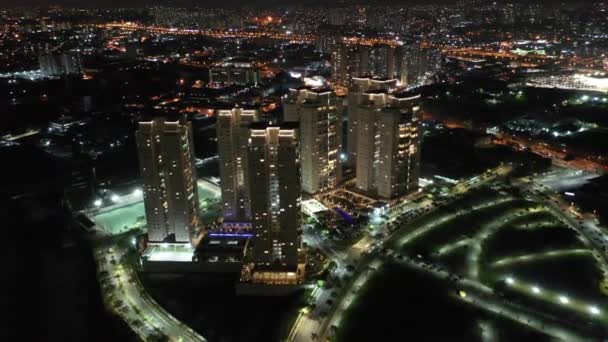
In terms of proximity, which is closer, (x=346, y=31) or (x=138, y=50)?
(x=138, y=50)

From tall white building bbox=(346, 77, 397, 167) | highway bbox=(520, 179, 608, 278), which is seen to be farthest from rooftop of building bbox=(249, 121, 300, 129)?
highway bbox=(520, 179, 608, 278)

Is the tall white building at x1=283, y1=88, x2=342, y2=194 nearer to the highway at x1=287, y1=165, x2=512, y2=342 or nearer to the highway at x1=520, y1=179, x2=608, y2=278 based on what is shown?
the highway at x1=287, y1=165, x2=512, y2=342

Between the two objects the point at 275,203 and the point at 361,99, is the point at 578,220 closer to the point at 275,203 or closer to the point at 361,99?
the point at 361,99

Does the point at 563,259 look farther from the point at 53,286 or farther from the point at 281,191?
the point at 53,286

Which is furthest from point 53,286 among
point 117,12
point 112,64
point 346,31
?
point 117,12

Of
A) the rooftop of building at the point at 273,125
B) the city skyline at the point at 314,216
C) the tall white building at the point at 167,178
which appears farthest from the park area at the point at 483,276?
the tall white building at the point at 167,178

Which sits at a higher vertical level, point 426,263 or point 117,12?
point 117,12
